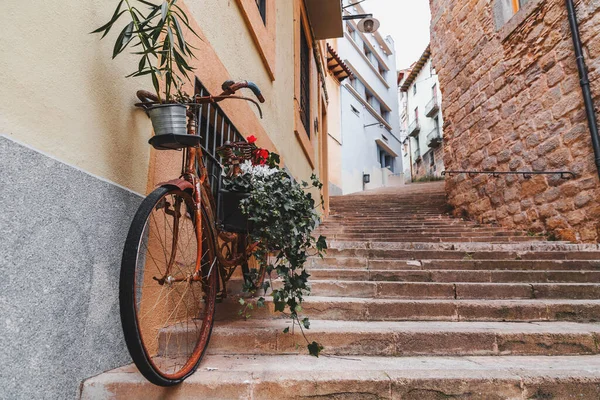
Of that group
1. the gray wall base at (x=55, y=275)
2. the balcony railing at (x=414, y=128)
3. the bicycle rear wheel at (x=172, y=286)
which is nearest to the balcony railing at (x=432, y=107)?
the balcony railing at (x=414, y=128)

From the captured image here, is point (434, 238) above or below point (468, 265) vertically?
above

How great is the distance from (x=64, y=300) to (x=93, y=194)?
0.44 m

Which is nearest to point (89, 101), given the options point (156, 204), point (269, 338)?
point (156, 204)

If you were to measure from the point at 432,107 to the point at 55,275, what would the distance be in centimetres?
2561

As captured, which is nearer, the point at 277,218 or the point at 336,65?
the point at 277,218

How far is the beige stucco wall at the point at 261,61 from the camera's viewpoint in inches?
119

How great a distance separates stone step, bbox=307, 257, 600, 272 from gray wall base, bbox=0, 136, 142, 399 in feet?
8.17

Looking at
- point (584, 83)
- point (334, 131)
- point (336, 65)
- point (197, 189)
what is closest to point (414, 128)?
point (334, 131)

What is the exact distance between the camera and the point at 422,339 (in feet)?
7.34

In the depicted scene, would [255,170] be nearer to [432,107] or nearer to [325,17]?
[325,17]

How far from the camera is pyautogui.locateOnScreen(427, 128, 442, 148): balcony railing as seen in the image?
77.8ft

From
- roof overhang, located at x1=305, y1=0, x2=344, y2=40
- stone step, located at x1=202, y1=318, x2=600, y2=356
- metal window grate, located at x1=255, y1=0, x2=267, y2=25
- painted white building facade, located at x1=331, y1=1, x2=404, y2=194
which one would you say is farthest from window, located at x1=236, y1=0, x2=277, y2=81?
painted white building facade, located at x1=331, y1=1, x2=404, y2=194

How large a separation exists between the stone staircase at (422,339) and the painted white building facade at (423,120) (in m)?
19.2

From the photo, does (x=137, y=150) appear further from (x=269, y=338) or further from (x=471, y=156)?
(x=471, y=156)
